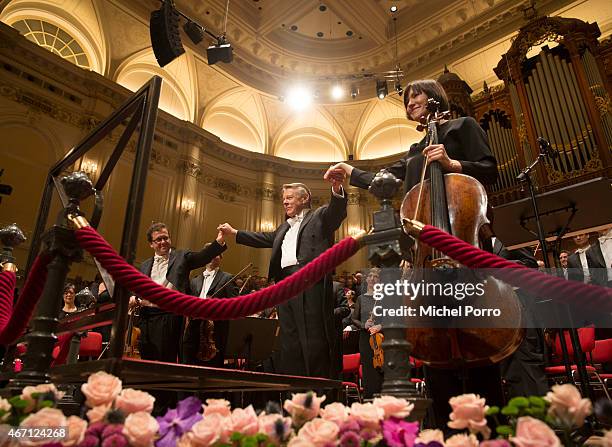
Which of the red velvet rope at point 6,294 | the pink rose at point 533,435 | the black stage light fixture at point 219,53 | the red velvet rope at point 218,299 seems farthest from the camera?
the black stage light fixture at point 219,53

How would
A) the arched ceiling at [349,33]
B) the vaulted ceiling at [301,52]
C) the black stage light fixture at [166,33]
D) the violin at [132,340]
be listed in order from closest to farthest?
the violin at [132,340] → the black stage light fixture at [166,33] → the vaulted ceiling at [301,52] → the arched ceiling at [349,33]

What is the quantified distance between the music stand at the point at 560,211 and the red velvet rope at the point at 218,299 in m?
2.24

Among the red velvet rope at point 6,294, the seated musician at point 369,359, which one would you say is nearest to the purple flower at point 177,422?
the red velvet rope at point 6,294

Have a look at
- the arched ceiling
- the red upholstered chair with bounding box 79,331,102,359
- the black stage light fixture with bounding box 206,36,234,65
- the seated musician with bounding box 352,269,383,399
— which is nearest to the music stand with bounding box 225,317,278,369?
the seated musician with bounding box 352,269,383,399

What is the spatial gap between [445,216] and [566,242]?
710cm

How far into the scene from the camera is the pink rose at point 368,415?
89 centimetres

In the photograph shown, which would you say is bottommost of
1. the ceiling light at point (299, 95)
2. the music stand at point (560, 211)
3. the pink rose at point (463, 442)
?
the pink rose at point (463, 442)

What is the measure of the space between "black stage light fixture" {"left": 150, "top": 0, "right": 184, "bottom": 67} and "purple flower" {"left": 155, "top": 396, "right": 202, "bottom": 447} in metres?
6.50

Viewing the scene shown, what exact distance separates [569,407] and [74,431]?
37.1 inches

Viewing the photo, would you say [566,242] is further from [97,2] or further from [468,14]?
[97,2]

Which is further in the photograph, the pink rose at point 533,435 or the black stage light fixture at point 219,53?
the black stage light fixture at point 219,53

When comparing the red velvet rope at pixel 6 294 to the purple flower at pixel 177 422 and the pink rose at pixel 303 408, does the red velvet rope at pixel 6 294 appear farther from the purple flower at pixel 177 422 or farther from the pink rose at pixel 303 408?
the pink rose at pixel 303 408

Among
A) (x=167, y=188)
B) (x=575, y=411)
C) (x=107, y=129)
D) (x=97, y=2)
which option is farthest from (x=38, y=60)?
(x=575, y=411)

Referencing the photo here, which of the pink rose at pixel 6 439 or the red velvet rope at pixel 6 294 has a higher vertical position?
the red velvet rope at pixel 6 294
